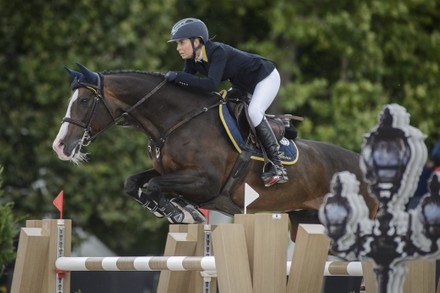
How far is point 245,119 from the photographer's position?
8336 mm

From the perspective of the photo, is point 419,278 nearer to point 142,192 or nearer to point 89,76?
point 142,192

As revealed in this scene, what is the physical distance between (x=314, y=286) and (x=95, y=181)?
Result: 1192 cm

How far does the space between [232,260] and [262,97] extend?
2669 mm

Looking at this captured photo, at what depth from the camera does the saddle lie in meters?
8.31

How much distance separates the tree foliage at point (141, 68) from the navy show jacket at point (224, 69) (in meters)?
8.93

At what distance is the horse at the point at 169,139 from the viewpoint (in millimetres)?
7977

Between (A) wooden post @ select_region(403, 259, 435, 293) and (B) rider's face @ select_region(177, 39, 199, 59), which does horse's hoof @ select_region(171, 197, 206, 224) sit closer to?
(B) rider's face @ select_region(177, 39, 199, 59)

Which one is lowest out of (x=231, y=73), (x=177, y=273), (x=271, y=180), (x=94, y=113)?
(x=177, y=273)

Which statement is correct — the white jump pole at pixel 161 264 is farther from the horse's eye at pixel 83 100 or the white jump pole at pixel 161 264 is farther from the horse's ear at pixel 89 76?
the horse's ear at pixel 89 76

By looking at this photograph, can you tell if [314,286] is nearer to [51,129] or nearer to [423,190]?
[423,190]

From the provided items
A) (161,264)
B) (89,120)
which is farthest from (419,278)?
(89,120)

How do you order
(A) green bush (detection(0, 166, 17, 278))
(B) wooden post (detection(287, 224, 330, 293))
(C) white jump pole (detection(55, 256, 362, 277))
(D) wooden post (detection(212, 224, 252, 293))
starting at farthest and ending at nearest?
(A) green bush (detection(0, 166, 17, 278)) < (C) white jump pole (detection(55, 256, 362, 277)) < (B) wooden post (detection(287, 224, 330, 293)) < (D) wooden post (detection(212, 224, 252, 293))

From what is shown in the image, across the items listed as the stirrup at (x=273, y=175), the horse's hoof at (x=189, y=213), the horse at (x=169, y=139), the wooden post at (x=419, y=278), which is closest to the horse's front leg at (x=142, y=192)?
the horse at (x=169, y=139)

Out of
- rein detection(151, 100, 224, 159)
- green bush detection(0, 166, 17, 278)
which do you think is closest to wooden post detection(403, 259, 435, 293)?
rein detection(151, 100, 224, 159)
